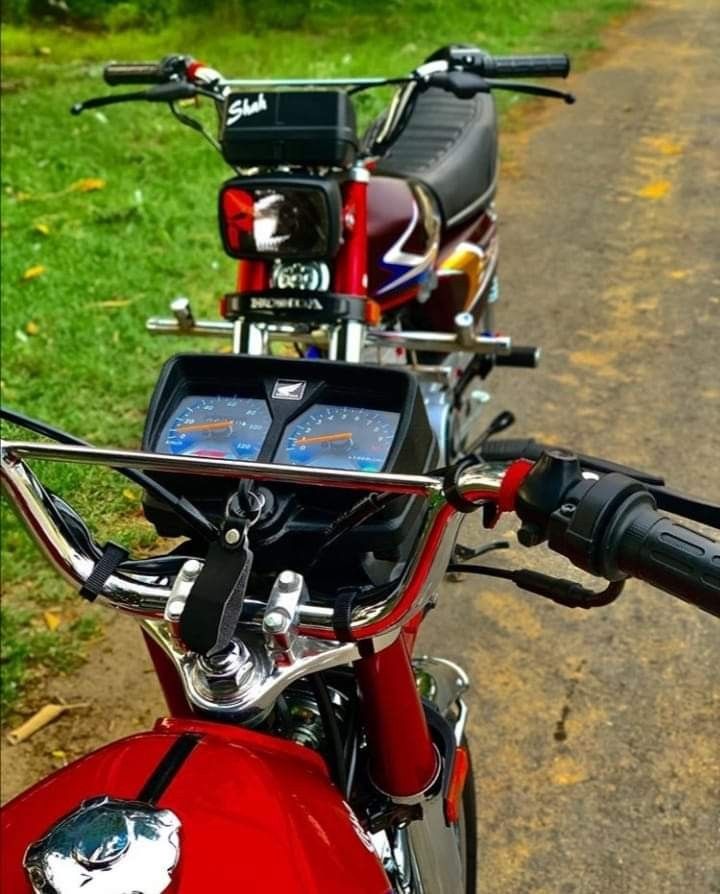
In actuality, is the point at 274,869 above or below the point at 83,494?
below

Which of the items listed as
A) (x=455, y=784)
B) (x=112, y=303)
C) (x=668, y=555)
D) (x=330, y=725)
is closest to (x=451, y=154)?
(x=112, y=303)

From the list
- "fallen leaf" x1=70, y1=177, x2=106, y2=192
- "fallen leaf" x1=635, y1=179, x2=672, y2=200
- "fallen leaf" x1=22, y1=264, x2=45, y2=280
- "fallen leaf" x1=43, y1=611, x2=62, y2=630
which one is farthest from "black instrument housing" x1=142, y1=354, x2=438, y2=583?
"fallen leaf" x1=70, y1=177, x2=106, y2=192

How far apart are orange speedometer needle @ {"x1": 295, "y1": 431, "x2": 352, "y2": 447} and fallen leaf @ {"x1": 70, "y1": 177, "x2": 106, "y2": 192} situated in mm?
5449

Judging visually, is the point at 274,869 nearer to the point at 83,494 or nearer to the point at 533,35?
the point at 83,494

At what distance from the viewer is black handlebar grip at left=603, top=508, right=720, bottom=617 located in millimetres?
952

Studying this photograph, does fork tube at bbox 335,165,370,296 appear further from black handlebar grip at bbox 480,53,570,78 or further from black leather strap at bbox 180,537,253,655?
black leather strap at bbox 180,537,253,655

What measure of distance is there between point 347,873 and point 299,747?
0.64 feet

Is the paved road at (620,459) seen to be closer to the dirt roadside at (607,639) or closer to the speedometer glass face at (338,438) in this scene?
the dirt roadside at (607,639)

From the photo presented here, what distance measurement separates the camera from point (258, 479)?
1.26 metres

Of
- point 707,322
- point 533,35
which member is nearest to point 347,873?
point 707,322

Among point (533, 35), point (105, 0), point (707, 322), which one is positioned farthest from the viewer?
point (105, 0)

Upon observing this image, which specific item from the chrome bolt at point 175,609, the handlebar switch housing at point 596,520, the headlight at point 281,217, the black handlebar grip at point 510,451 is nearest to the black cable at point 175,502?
the chrome bolt at point 175,609

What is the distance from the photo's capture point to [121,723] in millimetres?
2748

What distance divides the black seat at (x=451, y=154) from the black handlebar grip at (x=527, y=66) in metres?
0.52
